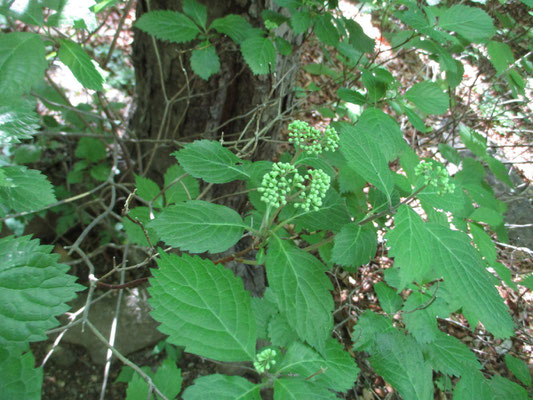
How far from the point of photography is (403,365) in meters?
1.31

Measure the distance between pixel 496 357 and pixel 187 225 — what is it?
261 centimetres

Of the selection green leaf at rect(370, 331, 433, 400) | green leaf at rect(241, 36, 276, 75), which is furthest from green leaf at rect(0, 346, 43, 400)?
green leaf at rect(241, 36, 276, 75)

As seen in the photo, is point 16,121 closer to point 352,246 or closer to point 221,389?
point 221,389

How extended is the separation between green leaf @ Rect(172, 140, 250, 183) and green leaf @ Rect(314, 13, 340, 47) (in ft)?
3.07

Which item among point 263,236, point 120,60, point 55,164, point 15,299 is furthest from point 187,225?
point 120,60

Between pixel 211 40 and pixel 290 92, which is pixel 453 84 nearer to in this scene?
pixel 290 92

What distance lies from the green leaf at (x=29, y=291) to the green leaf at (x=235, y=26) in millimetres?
1316

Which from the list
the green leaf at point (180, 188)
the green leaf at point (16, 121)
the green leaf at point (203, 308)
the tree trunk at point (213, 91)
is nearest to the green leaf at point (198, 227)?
the green leaf at point (203, 308)

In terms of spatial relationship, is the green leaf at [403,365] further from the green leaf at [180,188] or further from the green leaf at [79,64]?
the green leaf at [79,64]

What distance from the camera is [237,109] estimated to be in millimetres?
2176

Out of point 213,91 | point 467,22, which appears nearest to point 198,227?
point 213,91

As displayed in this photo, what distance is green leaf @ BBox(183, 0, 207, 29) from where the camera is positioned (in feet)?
5.77

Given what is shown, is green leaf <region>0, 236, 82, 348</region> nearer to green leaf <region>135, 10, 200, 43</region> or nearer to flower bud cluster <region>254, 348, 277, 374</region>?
flower bud cluster <region>254, 348, 277, 374</region>

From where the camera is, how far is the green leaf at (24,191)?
1159mm
